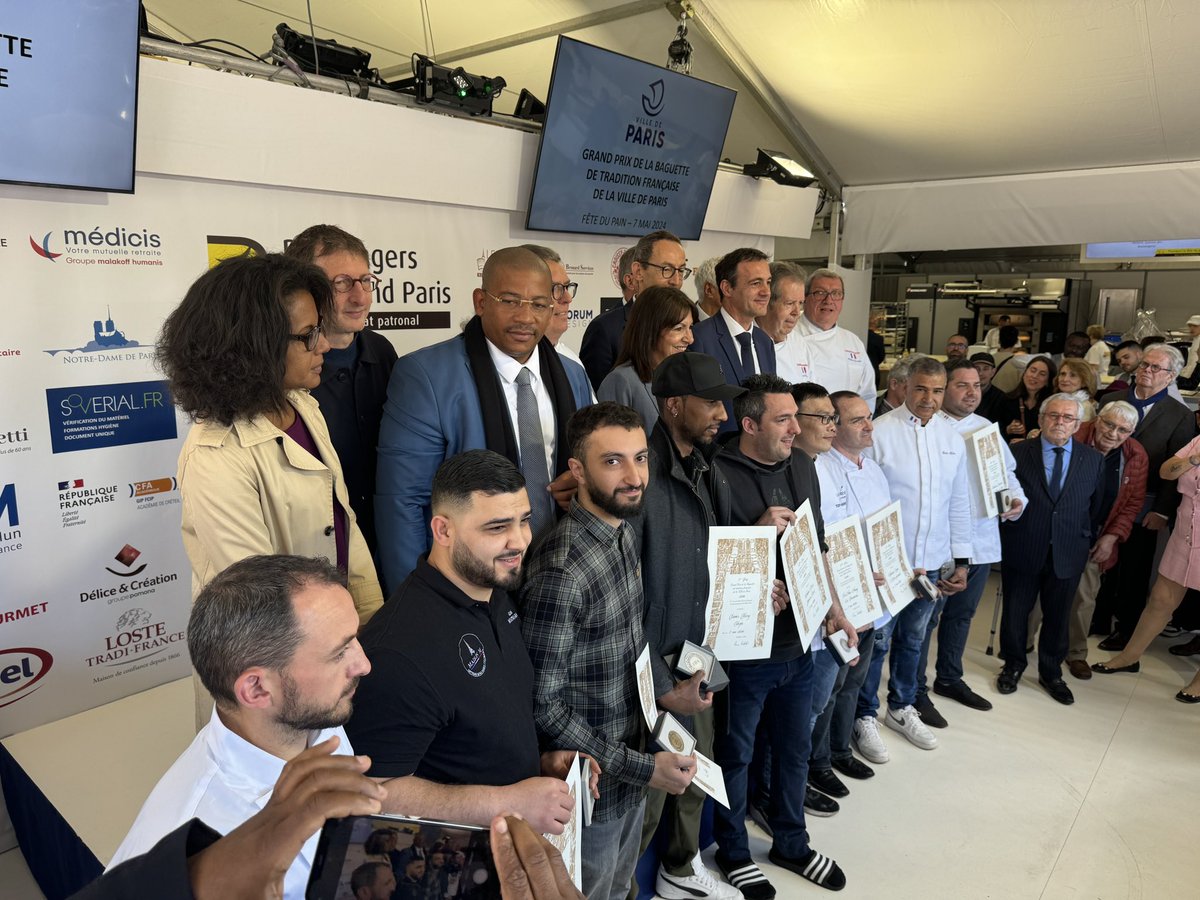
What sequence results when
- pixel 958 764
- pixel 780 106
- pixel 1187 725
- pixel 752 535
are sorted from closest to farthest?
pixel 752 535, pixel 958 764, pixel 1187 725, pixel 780 106

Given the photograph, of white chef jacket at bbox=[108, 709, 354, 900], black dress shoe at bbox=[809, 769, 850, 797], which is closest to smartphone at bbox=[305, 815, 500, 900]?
white chef jacket at bbox=[108, 709, 354, 900]

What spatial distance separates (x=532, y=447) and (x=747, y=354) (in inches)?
56.1

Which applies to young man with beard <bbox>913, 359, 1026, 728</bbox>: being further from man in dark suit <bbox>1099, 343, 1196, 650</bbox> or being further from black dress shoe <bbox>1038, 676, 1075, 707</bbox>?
man in dark suit <bbox>1099, 343, 1196, 650</bbox>

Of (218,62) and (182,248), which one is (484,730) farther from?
(218,62)

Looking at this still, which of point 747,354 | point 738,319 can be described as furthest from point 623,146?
point 747,354

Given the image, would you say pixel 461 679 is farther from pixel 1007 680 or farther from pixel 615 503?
pixel 1007 680

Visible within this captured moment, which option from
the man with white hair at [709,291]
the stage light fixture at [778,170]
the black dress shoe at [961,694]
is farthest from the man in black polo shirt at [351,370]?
the stage light fixture at [778,170]

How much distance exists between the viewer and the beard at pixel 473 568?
61.5 inches

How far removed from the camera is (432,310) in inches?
174

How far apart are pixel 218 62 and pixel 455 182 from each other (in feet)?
4.23

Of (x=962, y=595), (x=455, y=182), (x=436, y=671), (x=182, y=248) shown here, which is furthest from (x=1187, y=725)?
(x=182, y=248)

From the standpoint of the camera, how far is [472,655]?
5.06 feet

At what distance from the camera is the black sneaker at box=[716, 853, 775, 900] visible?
2748 millimetres

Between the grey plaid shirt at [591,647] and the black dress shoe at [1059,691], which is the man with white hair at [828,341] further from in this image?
the grey plaid shirt at [591,647]
